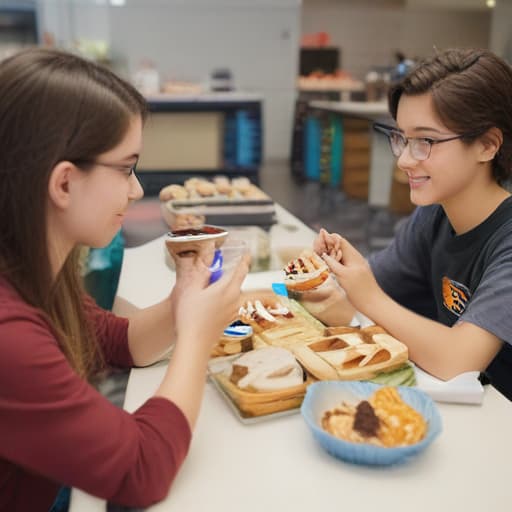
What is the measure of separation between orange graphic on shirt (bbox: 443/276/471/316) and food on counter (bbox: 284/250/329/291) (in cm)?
40

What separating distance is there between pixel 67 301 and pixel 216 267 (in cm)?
28

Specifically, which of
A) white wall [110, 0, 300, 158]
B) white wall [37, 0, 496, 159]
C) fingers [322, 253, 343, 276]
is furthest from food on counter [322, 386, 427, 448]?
white wall [110, 0, 300, 158]

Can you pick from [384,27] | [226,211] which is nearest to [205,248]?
[226,211]

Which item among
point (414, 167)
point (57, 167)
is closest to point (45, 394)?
point (57, 167)

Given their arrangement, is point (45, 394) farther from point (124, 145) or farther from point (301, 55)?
point (301, 55)

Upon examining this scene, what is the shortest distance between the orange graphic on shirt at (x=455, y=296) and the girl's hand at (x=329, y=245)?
37 centimetres

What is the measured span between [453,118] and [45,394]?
1.10m

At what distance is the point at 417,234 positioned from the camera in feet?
6.05

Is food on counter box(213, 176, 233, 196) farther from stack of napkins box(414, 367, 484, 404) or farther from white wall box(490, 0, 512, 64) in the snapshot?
white wall box(490, 0, 512, 64)

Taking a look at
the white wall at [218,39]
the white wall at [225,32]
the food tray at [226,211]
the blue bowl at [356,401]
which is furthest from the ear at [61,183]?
the white wall at [218,39]

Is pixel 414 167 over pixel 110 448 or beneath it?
over

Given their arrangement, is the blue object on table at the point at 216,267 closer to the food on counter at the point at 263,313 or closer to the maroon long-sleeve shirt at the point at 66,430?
the food on counter at the point at 263,313

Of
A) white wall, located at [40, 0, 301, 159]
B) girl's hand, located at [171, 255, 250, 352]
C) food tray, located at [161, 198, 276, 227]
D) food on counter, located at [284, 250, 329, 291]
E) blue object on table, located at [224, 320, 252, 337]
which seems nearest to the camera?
girl's hand, located at [171, 255, 250, 352]

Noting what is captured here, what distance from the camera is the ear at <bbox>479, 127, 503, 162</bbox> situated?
1510mm
